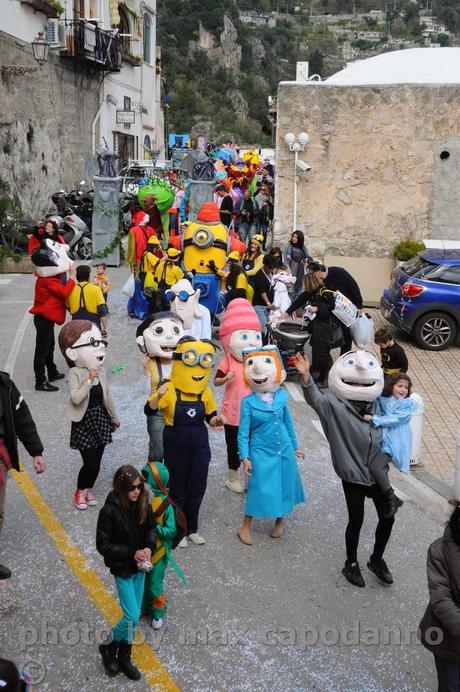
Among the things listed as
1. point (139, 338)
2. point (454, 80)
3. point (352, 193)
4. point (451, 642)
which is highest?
point (454, 80)

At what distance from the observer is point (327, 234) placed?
47.4ft

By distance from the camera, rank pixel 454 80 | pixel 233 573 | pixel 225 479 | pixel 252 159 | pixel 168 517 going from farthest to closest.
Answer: pixel 252 159
pixel 454 80
pixel 225 479
pixel 233 573
pixel 168 517

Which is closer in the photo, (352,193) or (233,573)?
(233,573)

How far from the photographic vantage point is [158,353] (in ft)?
19.0

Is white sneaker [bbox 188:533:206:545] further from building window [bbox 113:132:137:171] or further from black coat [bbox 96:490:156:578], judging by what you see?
building window [bbox 113:132:137:171]

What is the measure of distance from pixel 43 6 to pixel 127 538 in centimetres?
1924

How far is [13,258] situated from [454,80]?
31.4 ft

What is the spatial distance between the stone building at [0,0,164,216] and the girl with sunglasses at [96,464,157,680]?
610 inches

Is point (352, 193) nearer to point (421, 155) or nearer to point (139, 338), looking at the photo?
point (421, 155)

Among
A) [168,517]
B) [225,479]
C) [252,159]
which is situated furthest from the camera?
[252,159]

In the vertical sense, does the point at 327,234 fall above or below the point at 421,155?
below

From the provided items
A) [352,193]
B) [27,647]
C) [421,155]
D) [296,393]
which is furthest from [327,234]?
[27,647]

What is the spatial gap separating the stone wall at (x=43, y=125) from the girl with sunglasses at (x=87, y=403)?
1378 centimetres

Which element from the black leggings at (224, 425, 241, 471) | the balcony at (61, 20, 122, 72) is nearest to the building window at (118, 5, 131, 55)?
the balcony at (61, 20, 122, 72)
